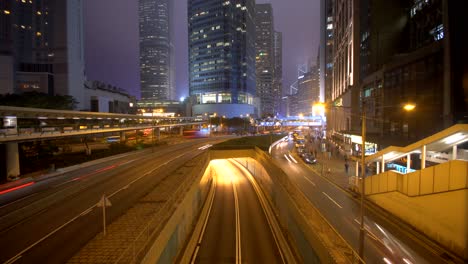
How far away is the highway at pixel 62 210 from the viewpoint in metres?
12.0

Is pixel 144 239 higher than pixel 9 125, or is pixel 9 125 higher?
pixel 9 125

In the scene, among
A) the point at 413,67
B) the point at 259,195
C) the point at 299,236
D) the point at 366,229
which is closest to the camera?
the point at 299,236

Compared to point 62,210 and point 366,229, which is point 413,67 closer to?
point 366,229

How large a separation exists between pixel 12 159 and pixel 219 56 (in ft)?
455

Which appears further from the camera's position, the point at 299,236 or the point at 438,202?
the point at 299,236

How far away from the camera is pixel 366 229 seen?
16391mm

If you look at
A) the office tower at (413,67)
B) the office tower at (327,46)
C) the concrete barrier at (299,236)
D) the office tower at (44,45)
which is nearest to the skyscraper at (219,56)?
the office tower at (327,46)

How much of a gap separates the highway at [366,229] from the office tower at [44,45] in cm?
9273

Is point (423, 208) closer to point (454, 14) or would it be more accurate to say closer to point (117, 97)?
point (454, 14)

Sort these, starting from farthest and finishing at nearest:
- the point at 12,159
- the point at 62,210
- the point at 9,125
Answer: the point at 12,159, the point at 9,125, the point at 62,210

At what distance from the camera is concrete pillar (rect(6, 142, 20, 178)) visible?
26309 millimetres

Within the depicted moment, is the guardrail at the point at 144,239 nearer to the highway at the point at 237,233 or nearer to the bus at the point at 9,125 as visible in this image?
the highway at the point at 237,233

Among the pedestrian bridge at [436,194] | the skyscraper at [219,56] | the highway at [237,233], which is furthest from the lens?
the skyscraper at [219,56]

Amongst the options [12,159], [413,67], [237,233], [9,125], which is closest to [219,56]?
[413,67]
